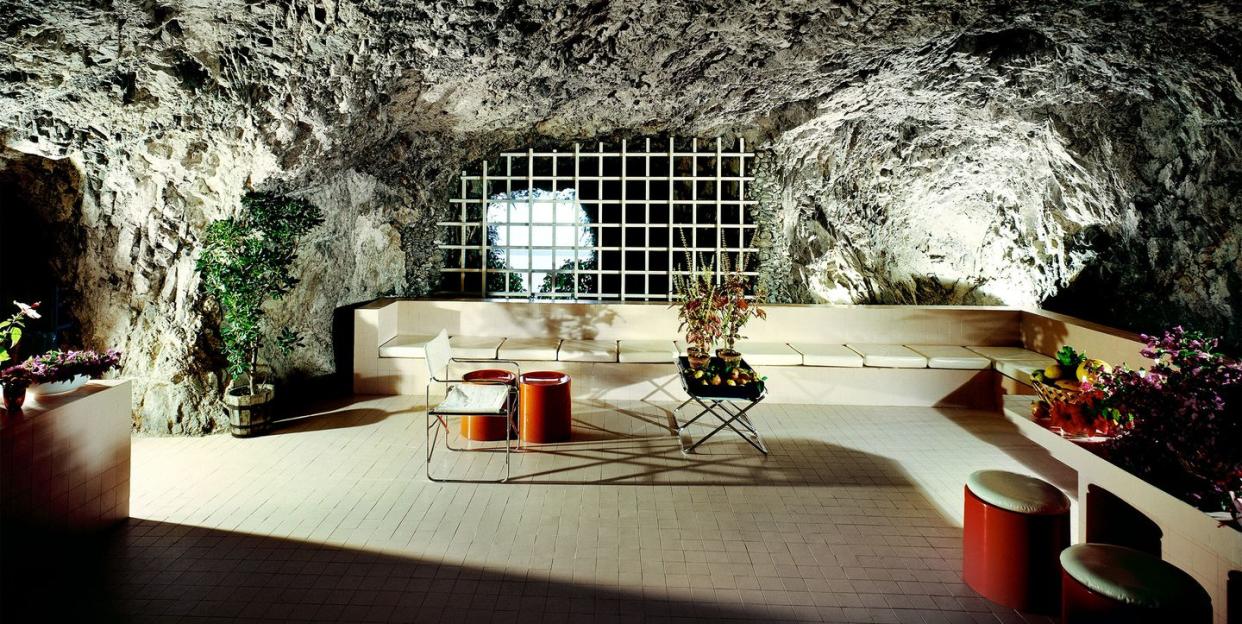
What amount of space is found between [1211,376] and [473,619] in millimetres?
2874

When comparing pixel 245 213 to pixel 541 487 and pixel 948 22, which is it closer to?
pixel 541 487

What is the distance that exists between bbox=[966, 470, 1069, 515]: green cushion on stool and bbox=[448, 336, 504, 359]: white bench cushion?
4219mm

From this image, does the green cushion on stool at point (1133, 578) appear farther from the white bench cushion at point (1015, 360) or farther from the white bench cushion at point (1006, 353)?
the white bench cushion at point (1006, 353)

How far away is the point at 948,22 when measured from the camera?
189 inches

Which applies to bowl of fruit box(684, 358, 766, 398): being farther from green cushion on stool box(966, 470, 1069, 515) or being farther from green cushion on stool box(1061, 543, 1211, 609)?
green cushion on stool box(1061, 543, 1211, 609)

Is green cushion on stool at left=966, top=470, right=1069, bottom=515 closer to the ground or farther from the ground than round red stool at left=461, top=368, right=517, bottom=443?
farther from the ground

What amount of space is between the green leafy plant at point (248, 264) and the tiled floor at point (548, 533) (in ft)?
2.41

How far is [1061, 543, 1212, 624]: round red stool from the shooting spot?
1.85m

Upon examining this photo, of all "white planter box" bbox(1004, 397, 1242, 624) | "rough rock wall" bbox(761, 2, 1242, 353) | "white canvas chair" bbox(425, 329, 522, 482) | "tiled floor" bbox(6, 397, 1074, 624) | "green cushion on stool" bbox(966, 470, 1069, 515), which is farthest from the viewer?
"rough rock wall" bbox(761, 2, 1242, 353)

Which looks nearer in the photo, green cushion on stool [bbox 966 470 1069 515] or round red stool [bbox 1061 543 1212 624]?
round red stool [bbox 1061 543 1212 624]

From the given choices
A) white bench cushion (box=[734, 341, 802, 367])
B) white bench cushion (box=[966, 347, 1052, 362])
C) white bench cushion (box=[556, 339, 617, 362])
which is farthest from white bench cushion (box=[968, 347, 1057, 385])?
white bench cushion (box=[556, 339, 617, 362])

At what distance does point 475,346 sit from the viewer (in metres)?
6.14

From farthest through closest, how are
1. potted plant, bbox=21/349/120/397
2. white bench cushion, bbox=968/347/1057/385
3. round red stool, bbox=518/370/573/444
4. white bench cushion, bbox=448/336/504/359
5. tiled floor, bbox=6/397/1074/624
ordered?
white bench cushion, bbox=448/336/504/359
white bench cushion, bbox=968/347/1057/385
round red stool, bbox=518/370/573/444
potted plant, bbox=21/349/120/397
tiled floor, bbox=6/397/1074/624

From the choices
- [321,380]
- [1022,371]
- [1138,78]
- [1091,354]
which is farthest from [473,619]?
[1138,78]
